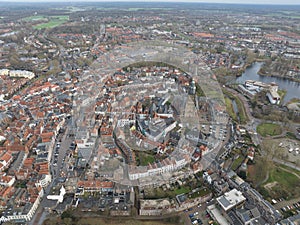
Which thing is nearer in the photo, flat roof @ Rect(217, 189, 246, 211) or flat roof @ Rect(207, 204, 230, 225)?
flat roof @ Rect(207, 204, 230, 225)

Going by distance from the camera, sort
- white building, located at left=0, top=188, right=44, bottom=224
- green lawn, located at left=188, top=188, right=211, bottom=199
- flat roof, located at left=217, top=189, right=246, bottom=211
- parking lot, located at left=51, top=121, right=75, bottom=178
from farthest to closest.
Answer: parking lot, located at left=51, top=121, right=75, bottom=178 < green lawn, located at left=188, top=188, right=211, bottom=199 < flat roof, located at left=217, top=189, right=246, bottom=211 < white building, located at left=0, top=188, right=44, bottom=224

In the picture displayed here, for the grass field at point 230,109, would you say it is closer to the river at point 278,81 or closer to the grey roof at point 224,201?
the river at point 278,81

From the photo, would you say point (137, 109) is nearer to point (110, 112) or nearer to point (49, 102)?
point (110, 112)

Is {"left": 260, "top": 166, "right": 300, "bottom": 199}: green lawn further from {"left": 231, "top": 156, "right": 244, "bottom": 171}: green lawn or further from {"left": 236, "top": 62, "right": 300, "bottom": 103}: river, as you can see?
{"left": 236, "top": 62, "right": 300, "bottom": 103}: river

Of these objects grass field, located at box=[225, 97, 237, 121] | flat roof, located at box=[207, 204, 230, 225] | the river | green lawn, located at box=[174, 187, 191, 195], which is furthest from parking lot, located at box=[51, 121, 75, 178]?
the river

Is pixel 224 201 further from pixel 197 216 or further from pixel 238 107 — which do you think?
pixel 238 107

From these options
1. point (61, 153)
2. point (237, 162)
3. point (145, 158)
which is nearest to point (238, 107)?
point (237, 162)

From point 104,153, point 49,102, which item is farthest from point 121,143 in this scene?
point 49,102
